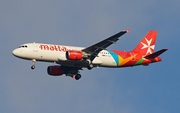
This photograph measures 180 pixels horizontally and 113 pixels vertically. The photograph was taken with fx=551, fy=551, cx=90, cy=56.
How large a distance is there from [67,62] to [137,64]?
12820 millimetres

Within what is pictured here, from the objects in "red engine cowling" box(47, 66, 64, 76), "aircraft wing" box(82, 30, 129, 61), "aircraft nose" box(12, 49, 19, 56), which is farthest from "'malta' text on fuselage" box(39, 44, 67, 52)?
"red engine cowling" box(47, 66, 64, 76)

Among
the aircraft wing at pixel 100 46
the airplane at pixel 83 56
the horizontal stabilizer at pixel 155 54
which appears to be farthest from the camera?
the horizontal stabilizer at pixel 155 54

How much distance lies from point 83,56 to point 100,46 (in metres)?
3.15

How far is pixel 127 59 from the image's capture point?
8950 centimetres

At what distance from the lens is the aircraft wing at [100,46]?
3155 inches

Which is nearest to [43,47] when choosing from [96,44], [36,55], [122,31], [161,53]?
[36,55]

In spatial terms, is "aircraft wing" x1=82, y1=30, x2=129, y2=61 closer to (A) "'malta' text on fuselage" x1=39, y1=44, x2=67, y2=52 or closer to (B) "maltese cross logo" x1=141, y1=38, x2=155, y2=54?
(A) "'malta' text on fuselage" x1=39, y1=44, x2=67, y2=52

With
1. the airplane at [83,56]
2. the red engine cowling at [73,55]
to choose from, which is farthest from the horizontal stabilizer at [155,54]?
the red engine cowling at [73,55]

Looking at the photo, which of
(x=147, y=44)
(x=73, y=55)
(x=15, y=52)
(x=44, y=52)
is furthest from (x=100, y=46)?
(x=147, y=44)

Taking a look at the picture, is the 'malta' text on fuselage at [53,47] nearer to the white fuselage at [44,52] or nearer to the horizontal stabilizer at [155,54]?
the white fuselage at [44,52]

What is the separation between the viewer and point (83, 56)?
84.7 meters

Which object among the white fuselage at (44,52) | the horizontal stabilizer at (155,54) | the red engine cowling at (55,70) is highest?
the white fuselage at (44,52)

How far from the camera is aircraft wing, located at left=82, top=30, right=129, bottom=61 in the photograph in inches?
3155

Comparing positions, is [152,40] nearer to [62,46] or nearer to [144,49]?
[144,49]
